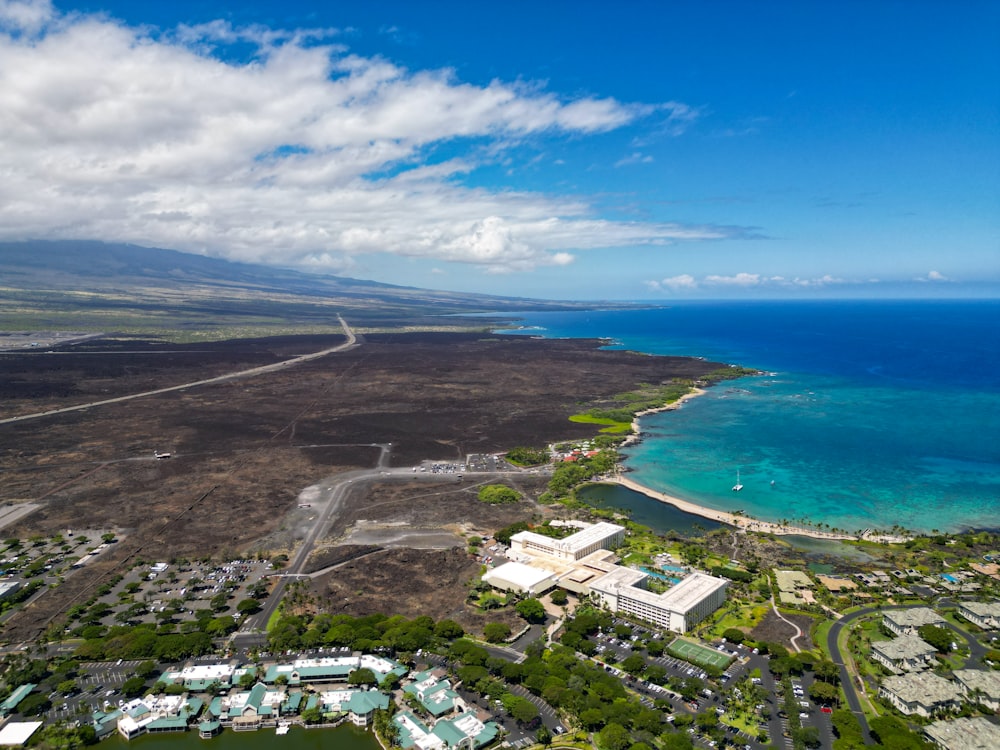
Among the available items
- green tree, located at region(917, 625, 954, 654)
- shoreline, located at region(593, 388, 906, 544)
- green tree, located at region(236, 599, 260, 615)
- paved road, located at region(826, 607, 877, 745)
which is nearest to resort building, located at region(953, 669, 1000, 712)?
green tree, located at region(917, 625, 954, 654)

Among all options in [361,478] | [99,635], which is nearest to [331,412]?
[361,478]

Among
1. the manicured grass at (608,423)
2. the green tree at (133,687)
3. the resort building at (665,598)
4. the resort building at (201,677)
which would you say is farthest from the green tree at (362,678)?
the manicured grass at (608,423)

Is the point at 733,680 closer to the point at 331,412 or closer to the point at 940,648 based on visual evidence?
the point at 940,648

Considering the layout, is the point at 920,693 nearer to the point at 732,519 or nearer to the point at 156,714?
the point at 732,519

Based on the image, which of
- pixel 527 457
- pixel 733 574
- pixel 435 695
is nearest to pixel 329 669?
pixel 435 695

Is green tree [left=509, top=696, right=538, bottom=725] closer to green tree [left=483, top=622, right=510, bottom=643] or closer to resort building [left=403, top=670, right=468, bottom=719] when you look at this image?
resort building [left=403, top=670, right=468, bottom=719]

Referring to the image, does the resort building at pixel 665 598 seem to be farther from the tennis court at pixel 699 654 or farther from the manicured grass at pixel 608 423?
the manicured grass at pixel 608 423
